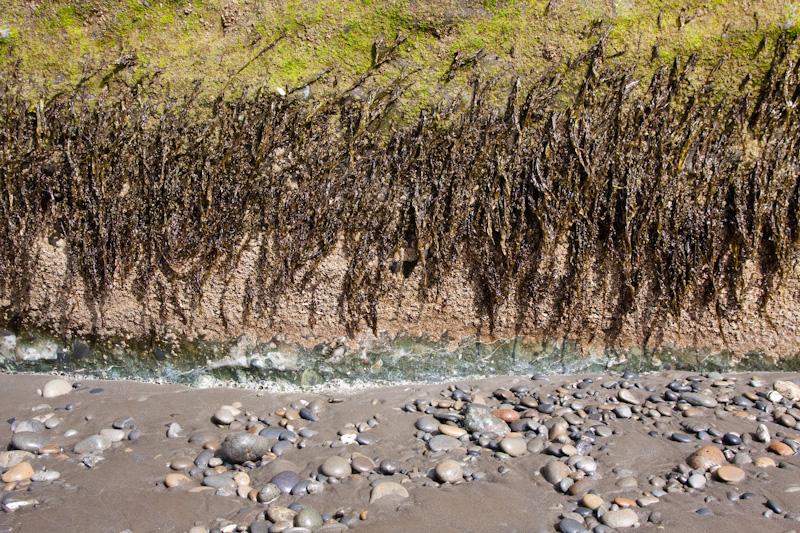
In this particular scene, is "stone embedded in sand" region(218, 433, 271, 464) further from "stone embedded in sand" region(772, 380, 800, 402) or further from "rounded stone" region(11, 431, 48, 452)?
"stone embedded in sand" region(772, 380, 800, 402)

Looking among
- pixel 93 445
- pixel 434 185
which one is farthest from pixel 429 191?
pixel 93 445

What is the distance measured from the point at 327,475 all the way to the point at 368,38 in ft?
7.24

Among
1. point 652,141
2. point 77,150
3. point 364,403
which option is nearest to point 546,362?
point 364,403

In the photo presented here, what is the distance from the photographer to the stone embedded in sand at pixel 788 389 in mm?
2793

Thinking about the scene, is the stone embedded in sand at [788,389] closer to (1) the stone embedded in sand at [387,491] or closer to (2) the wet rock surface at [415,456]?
(2) the wet rock surface at [415,456]

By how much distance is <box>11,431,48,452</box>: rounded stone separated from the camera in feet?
8.29

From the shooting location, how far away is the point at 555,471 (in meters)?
2.27

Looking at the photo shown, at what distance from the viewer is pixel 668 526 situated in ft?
6.35

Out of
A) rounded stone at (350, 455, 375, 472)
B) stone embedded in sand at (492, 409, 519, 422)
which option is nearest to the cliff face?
stone embedded in sand at (492, 409, 519, 422)

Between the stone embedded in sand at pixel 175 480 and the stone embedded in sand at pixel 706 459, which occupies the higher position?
the stone embedded in sand at pixel 706 459

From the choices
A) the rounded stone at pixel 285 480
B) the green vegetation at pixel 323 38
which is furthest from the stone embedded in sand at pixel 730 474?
the green vegetation at pixel 323 38

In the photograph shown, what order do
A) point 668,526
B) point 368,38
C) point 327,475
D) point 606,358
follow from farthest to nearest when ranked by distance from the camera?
1. point 606,358
2. point 368,38
3. point 327,475
4. point 668,526

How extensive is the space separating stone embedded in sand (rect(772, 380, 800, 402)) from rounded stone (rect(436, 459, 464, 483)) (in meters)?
1.84

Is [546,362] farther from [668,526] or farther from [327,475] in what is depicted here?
[327,475]
